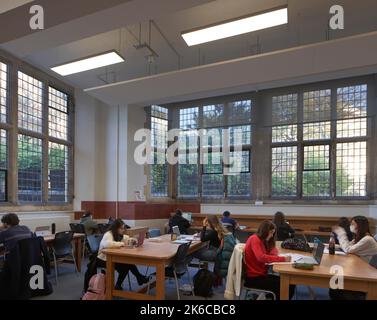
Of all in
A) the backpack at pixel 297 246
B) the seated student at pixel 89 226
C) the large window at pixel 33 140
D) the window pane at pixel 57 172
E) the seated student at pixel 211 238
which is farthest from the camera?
the window pane at pixel 57 172

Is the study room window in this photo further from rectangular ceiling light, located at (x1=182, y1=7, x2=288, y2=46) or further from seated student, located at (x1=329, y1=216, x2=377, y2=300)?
seated student, located at (x1=329, y1=216, x2=377, y2=300)

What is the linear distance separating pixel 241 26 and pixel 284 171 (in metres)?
4.87

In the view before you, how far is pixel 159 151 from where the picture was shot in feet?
29.6

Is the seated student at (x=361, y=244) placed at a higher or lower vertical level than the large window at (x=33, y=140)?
lower

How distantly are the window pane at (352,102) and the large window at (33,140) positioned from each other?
7322 mm

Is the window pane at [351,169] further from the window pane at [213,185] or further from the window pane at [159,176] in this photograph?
the window pane at [159,176]

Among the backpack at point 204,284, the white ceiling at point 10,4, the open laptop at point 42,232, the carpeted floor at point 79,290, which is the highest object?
the white ceiling at point 10,4

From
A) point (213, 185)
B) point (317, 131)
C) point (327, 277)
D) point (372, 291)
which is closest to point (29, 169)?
point (213, 185)

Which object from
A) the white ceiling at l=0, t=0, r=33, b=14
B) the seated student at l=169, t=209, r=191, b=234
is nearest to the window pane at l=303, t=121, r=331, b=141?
the seated student at l=169, t=209, r=191, b=234

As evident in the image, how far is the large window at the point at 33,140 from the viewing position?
254 inches

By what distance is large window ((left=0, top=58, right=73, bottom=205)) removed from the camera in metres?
6.45

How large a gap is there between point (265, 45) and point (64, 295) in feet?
18.6

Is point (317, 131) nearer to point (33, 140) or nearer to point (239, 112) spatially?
point (239, 112)

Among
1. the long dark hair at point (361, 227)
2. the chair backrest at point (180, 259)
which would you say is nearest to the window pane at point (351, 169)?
the long dark hair at point (361, 227)
